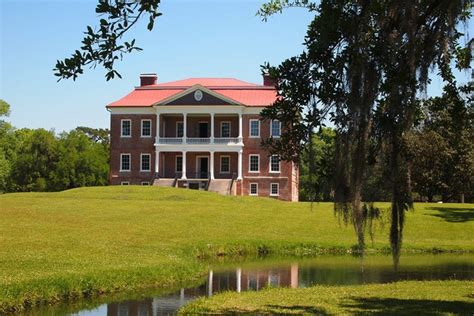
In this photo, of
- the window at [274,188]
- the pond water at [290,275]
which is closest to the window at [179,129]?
the window at [274,188]

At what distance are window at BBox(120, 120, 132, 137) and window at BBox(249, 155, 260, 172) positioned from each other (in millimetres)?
10432

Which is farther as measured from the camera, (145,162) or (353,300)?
(145,162)

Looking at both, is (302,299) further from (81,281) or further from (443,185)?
(443,185)

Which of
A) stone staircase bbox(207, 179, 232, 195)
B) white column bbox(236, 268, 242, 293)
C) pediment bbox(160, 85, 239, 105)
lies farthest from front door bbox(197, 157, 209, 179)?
white column bbox(236, 268, 242, 293)

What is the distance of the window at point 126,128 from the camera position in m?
58.1

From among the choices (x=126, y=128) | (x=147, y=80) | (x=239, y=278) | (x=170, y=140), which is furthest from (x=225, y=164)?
(x=239, y=278)

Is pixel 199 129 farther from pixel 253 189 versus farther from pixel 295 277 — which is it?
pixel 295 277

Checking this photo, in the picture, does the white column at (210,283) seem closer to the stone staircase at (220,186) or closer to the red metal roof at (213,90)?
the stone staircase at (220,186)

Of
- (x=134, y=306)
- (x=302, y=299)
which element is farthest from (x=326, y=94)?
(x=134, y=306)

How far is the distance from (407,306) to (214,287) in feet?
22.5

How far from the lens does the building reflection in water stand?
14328mm

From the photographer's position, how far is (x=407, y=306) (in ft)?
38.9

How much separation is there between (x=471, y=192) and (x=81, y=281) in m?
39.9

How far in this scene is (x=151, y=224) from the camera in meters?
29.4
